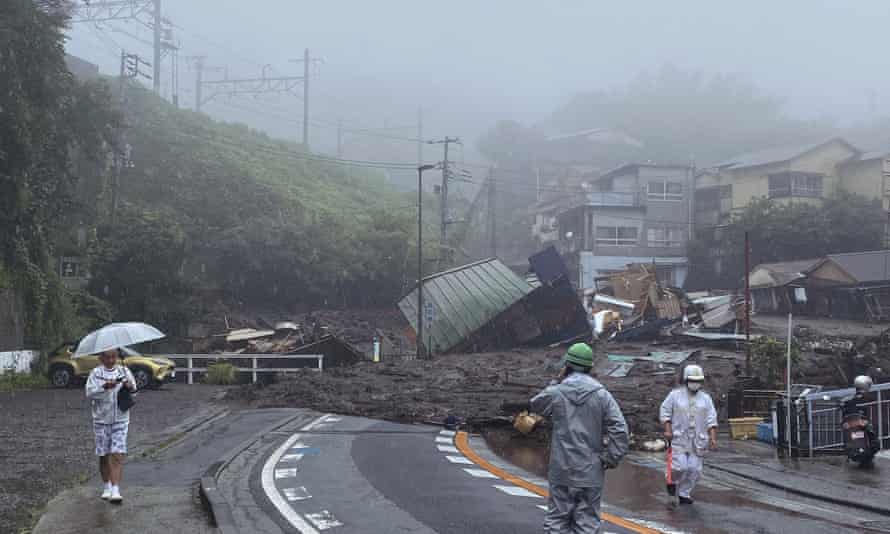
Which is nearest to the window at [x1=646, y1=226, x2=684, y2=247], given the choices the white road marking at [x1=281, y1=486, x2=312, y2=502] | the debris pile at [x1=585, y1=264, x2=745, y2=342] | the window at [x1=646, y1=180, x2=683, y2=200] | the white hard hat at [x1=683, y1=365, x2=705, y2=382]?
the window at [x1=646, y1=180, x2=683, y2=200]

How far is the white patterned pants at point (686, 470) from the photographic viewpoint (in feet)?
32.4

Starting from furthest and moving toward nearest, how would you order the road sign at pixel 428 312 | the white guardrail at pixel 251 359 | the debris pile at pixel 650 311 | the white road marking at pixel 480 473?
1. the debris pile at pixel 650 311
2. the road sign at pixel 428 312
3. the white guardrail at pixel 251 359
4. the white road marking at pixel 480 473

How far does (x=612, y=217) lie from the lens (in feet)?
211

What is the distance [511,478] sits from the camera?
37.2 feet

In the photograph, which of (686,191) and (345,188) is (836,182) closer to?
(686,191)

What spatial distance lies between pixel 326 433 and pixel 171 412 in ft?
17.9

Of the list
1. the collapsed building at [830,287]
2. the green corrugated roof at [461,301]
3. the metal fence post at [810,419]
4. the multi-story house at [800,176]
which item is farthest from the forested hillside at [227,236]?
the metal fence post at [810,419]

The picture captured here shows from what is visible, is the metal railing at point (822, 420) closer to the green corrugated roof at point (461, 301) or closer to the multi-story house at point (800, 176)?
the green corrugated roof at point (461, 301)

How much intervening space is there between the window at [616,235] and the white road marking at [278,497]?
52646 mm

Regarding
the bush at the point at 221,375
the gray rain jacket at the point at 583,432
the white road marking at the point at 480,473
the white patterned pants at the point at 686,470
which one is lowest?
the bush at the point at 221,375

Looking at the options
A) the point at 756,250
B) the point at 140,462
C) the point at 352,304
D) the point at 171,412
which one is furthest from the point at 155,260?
the point at 756,250

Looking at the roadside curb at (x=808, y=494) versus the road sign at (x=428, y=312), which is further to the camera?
the road sign at (x=428, y=312)

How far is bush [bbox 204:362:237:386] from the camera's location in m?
30.1

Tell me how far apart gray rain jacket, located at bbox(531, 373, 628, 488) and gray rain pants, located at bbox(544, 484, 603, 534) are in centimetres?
6
